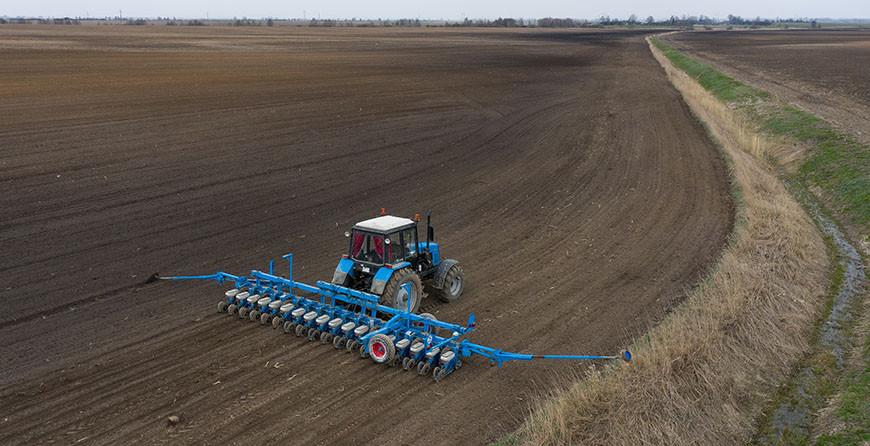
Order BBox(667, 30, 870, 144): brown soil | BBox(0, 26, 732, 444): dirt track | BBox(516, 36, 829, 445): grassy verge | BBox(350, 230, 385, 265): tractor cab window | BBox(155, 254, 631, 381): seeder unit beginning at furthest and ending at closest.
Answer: BBox(667, 30, 870, 144): brown soil < BBox(350, 230, 385, 265): tractor cab window < BBox(155, 254, 631, 381): seeder unit < BBox(0, 26, 732, 444): dirt track < BBox(516, 36, 829, 445): grassy verge

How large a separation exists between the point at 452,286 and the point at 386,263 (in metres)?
2.27

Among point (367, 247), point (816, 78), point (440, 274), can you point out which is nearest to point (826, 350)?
point (440, 274)

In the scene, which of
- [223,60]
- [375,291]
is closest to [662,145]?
[375,291]

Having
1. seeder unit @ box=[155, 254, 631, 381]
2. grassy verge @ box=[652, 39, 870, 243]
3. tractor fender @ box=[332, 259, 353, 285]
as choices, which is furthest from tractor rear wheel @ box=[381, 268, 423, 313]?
grassy verge @ box=[652, 39, 870, 243]

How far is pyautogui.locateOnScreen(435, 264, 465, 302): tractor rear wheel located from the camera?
602 inches

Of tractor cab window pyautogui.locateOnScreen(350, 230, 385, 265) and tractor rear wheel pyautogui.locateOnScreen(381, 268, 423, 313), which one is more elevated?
tractor cab window pyautogui.locateOnScreen(350, 230, 385, 265)

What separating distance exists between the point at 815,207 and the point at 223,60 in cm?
4712

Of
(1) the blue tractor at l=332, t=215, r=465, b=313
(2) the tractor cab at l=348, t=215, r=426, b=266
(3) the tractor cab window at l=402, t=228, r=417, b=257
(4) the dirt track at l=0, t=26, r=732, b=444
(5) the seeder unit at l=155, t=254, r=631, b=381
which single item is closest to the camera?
(4) the dirt track at l=0, t=26, r=732, b=444

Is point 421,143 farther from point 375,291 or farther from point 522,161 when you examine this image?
point 375,291

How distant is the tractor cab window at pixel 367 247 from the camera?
14.0 m

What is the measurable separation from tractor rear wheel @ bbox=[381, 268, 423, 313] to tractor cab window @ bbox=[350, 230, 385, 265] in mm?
516

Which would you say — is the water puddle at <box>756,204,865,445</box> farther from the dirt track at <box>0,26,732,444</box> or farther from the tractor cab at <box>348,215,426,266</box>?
the tractor cab at <box>348,215,426,266</box>

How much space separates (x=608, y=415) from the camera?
10648 millimetres

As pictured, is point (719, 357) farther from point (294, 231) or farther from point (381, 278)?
point (294, 231)
